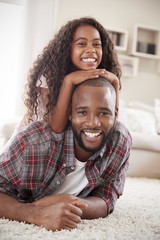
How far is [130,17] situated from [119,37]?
0.37 m

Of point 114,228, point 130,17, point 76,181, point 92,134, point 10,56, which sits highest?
point 130,17

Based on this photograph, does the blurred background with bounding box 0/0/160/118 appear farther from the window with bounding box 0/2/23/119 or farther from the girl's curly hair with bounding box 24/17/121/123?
the girl's curly hair with bounding box 24/17/121/123

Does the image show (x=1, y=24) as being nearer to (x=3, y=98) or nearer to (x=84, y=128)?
(x=3, y=98)

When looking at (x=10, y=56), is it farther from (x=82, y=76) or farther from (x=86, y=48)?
Result: (x=82, y=76)

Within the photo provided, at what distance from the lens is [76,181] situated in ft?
4.45

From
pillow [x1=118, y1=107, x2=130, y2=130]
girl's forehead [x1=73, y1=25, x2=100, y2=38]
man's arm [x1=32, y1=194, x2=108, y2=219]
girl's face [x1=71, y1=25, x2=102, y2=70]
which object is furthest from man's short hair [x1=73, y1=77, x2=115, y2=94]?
pillow [x1=118, y1=107, x2=130, y2=130]

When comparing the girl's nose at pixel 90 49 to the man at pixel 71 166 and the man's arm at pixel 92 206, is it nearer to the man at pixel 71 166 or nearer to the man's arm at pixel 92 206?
the man at pixel 71 166

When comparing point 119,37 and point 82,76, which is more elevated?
point 119,37

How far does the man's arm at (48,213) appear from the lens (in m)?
1.09

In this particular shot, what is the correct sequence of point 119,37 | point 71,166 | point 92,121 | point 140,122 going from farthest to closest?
point 119,37 < point 140,122 < point 71,166 < point 92,121

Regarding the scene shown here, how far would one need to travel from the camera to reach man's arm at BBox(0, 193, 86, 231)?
109 centimetres

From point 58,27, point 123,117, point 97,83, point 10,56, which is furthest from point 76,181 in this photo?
point 58,27

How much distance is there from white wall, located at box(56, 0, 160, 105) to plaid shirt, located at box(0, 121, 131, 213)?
2892 mm

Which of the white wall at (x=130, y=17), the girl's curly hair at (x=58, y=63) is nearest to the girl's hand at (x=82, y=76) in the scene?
the girl's curly hair at (x=58, y=63)
